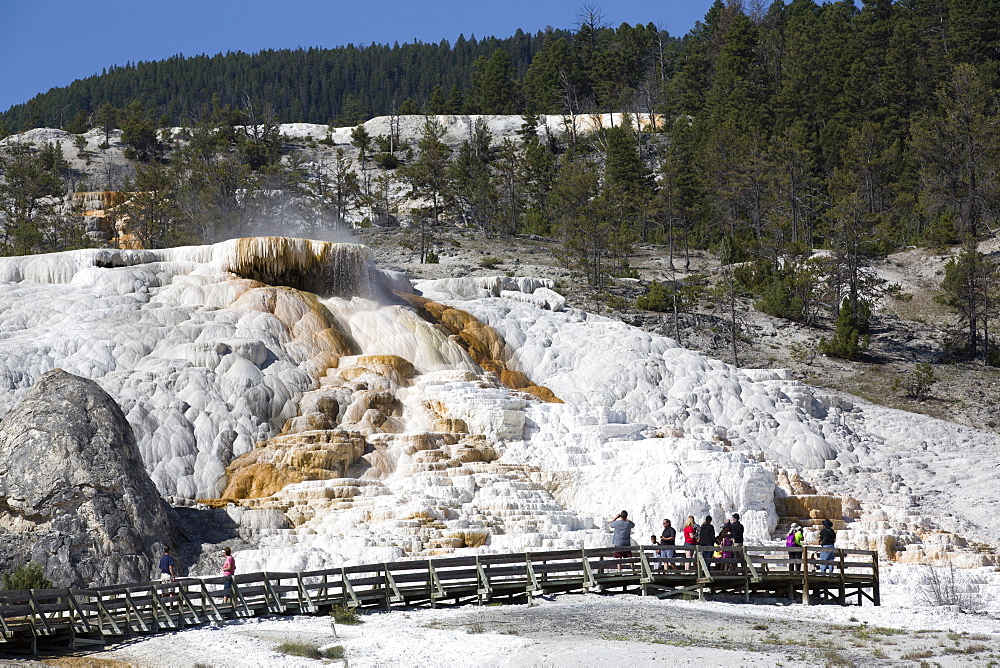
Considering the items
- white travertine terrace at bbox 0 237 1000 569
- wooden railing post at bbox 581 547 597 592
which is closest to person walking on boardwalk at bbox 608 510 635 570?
wooden railing post at bbox 581 547 597 592

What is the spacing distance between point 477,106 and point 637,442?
71716 mm

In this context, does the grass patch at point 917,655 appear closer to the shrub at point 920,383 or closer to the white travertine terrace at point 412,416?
the white travertine terrace at point 412,416

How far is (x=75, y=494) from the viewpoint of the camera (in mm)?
17531

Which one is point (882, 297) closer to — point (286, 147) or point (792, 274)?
point (792, 274)

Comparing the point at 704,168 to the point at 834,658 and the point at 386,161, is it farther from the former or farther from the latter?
the point at 834,658

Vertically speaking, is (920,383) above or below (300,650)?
above

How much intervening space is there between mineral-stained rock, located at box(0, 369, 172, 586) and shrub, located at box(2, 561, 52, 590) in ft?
1.80

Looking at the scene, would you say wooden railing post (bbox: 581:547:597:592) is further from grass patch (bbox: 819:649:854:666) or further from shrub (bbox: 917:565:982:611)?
shrub (bbox: 917:565:982:611)

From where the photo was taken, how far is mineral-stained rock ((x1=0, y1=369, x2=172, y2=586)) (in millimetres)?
17016

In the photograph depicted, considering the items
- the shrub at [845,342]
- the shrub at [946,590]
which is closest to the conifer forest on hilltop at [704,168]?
the shrub at [845,342]

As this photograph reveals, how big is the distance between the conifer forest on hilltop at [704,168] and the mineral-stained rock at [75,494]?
882 inches

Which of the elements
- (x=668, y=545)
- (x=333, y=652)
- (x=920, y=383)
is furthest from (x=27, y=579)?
(x=920, y=383)

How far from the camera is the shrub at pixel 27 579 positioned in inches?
621

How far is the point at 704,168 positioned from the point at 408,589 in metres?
44.5
